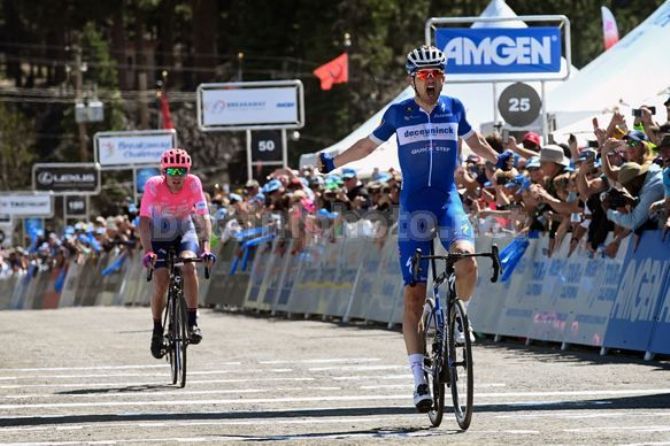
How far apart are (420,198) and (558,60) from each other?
15062 millimetres

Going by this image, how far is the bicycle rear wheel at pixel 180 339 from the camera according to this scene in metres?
14.6

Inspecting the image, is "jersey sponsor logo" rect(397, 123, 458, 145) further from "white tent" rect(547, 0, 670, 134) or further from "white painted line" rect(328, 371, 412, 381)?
"white tent" rect(547, 0, 670, 134)

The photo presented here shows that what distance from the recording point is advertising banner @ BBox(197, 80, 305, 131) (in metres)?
48.4

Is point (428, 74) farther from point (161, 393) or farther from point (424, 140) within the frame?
point (161, 393)

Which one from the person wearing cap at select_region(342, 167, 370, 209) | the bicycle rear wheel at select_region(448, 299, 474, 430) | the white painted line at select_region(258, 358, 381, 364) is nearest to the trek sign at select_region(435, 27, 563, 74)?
the person wearing cap at select_region(342, 167, 370, 209)

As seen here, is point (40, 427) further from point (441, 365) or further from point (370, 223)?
point (370, 223)

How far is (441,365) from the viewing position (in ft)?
35.1

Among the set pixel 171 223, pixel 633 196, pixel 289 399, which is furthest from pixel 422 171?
pixel 633 196

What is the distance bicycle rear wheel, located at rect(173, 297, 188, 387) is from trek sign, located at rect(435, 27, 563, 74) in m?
11.0

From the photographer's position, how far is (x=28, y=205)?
75.7 m

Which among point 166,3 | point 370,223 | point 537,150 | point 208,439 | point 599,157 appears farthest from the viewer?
point 166,3

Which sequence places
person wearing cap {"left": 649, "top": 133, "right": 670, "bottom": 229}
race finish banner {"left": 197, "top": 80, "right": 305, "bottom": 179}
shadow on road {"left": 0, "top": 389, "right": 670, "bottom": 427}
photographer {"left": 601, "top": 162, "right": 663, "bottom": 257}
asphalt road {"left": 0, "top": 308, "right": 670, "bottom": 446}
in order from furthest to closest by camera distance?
1. race finish banner {"left": 197, "top": 80, "right": 305, "bottom": 179}
2. photographer {"left": 601, "top": 162, "right": 663, "bottom": 257}
3. person wearing cap {"left": 649, "top": 133, "right": 670, "bottom": 229}
4. shadow on road {"left": 0, "top": 389, "right": 670, "bottom": 427}
5. asphalt road {"left": 0, "top": 308, "right": 670, "bottom": 446}

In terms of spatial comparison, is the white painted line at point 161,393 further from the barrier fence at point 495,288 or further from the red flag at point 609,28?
the red flag at point 609,28

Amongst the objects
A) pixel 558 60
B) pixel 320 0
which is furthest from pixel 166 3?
pixel 558 60
